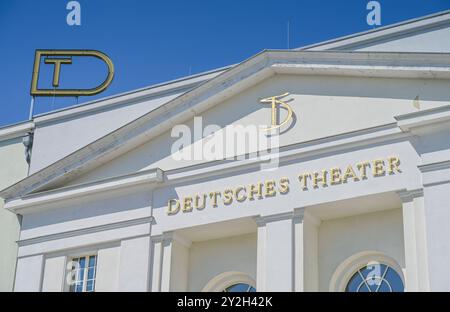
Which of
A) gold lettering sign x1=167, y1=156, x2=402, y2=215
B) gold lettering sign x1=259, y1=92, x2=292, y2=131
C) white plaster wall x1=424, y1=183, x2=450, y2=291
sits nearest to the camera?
white plaster wall x1=424, y1=183, x2=450, y2=291

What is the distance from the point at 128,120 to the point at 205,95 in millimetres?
2590

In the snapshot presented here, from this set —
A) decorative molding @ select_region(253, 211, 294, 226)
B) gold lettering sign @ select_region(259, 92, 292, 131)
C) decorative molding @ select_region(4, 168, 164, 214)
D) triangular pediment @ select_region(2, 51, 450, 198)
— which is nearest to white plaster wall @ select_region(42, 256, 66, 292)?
decorative molding @ select_region(4, 168, 164, 214)

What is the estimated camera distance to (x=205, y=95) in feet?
84.4

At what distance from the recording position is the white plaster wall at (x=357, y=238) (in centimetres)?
2323

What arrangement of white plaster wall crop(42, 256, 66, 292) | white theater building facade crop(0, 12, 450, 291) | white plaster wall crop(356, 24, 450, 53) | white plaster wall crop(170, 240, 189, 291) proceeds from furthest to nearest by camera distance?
1. white plaster wall crop(42, 256, 66, 292)
2. white plaster wall crop(170, 240, 189, 291)
3. white plaster wall crop(356, 24, 450, 53)
4. white theater building facade crop(0, 12, 450, 291)

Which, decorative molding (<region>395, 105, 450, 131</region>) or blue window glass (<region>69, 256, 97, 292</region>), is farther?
blue window glass (<region>69, 256, 97, 292</region>)

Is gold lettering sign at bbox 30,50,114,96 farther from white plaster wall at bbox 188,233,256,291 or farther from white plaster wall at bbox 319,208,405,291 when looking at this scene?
white plaster wall at bbox 319,208,405,291

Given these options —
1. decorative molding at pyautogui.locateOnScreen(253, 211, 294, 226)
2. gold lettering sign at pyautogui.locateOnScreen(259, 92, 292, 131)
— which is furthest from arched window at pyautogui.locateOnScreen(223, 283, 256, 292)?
gold lettering sign at pyautogui.locateOnScreen(259, 92, 292, 131)

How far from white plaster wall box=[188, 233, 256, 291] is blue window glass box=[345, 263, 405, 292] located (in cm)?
245

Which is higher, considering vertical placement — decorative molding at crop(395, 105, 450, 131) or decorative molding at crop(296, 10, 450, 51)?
decorative molding at crop(296, 10, 450, 51)

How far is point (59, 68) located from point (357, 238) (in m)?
11.4

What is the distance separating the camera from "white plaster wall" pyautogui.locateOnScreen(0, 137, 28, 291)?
27.2 meters

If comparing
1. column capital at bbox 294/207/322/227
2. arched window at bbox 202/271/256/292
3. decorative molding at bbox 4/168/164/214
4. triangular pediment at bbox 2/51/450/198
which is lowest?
arched window at bbox 202/271/256/292
